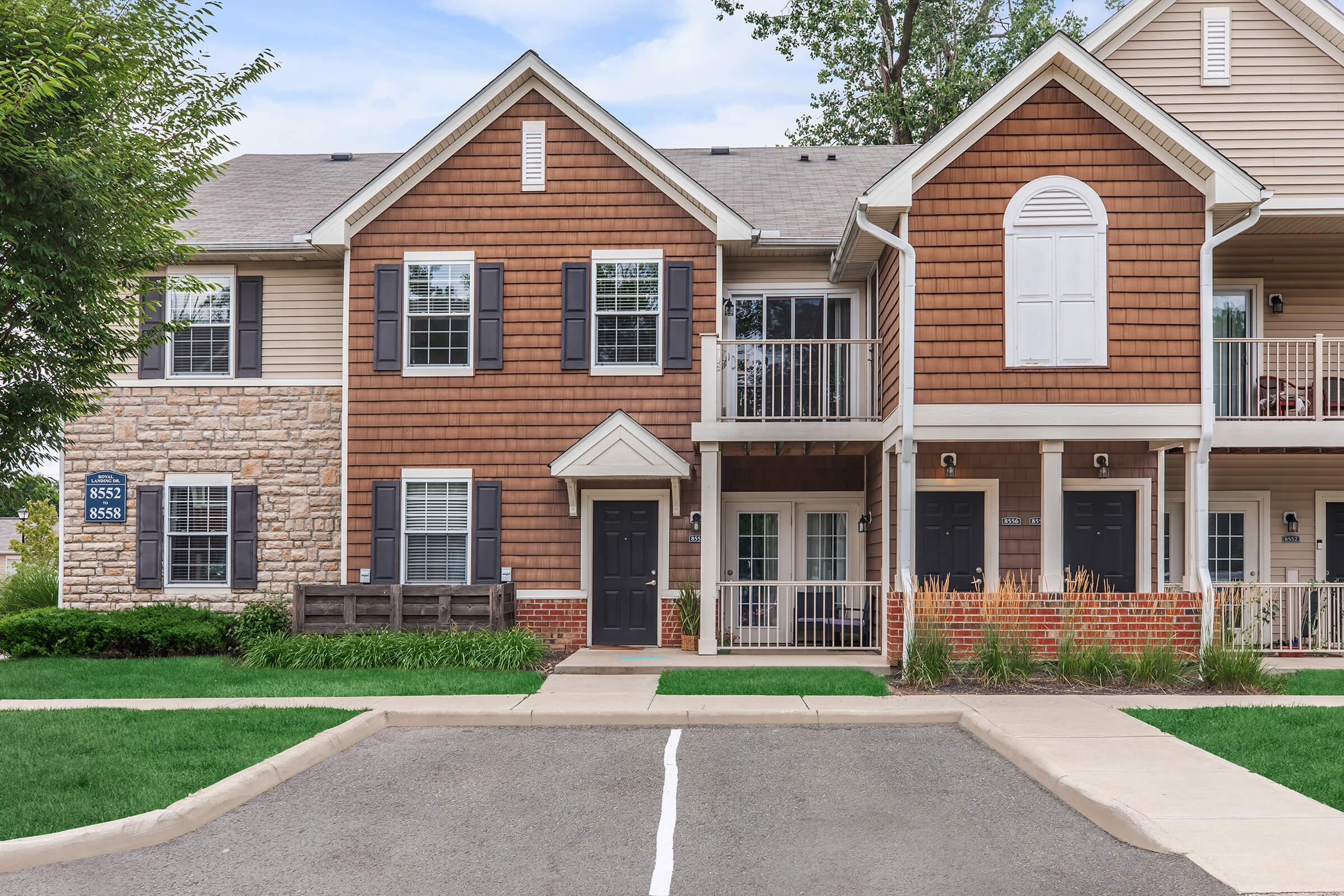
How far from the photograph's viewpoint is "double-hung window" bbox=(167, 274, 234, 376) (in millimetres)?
15680

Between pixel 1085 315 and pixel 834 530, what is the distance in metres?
4.88

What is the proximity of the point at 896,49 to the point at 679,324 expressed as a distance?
59.3 ft

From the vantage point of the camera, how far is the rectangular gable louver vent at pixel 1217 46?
Answer: 14.8 metres

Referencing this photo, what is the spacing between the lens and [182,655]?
14469mm

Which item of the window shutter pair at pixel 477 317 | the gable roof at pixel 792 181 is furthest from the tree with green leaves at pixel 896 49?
the window shutter pair at pixel 477 317

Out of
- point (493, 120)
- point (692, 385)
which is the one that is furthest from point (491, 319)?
point (692, 385)

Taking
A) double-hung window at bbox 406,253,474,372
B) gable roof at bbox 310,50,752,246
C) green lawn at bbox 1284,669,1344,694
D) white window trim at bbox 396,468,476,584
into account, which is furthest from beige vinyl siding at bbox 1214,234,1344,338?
white window trim at bbox 396,468,476,584

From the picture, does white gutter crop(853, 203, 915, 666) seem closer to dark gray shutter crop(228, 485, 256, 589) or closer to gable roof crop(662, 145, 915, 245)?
gable roof crop(662, 145, 915, 245)

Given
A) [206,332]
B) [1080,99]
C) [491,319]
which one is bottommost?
[206,332]

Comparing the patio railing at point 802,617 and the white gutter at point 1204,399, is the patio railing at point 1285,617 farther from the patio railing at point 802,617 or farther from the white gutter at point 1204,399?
the patio railing at point 802,617

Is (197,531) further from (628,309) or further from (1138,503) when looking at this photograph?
(1138,503)

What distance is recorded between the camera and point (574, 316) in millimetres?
14984

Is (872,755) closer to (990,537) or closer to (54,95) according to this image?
(990,537)

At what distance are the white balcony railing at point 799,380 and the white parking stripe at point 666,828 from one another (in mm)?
6018
